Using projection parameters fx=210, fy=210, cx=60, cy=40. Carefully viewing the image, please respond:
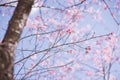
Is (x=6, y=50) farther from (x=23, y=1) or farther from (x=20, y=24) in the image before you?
(x=23, y=1)

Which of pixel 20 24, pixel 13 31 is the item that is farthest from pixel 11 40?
pixel 20 24

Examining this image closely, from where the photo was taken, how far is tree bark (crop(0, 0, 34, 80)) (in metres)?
2.38

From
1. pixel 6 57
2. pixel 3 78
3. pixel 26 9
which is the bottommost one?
pixel 3 78

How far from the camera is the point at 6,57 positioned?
240cm

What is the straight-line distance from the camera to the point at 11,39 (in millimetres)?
2814

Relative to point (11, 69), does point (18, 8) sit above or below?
above

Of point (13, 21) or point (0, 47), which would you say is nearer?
point (0, 47)

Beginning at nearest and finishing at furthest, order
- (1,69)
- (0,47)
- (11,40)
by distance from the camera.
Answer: (1,69) → (0,47) → (11,40)

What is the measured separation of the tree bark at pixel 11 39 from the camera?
2.38 m

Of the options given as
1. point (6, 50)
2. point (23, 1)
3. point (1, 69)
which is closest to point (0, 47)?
point (6, 50)

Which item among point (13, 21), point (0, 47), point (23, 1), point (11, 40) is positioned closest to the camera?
point (0, 47)

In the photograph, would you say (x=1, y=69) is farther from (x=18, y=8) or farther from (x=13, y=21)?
(x=18, y=8)

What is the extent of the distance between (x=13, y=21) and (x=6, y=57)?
790 mm

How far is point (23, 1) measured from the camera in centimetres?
323
